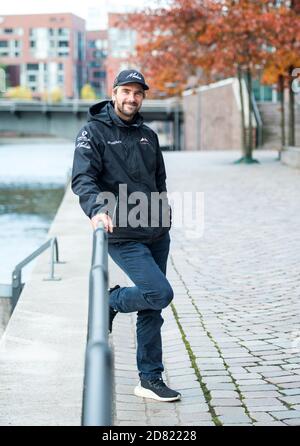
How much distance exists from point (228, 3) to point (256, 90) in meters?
22.3

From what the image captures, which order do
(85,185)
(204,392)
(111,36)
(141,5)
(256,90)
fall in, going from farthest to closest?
(111,36)
(256,90)
(141,5)
(204,392)
(85,185)

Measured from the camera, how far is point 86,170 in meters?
4.72

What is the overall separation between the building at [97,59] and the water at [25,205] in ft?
344

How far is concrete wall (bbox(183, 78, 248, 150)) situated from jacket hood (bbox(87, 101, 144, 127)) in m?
37.4

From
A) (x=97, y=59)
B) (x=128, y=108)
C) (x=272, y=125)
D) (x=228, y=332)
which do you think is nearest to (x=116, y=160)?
(x=128, y=108)

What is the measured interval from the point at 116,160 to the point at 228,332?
7.63 feet

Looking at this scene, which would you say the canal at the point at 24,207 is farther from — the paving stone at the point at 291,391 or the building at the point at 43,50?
the building at the point at 43,50

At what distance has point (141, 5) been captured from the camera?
3016cm

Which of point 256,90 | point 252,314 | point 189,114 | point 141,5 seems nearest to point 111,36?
point 189,114

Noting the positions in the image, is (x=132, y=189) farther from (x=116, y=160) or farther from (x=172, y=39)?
(x=172, y=39)

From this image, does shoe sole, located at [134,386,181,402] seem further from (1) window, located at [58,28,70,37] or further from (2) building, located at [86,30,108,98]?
(2) building, located at [86,30,108,98]

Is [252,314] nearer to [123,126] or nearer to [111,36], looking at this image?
[123,126]

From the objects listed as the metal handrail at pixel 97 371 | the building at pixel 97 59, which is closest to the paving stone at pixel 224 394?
Result: the metal handrail at pixel 97 371

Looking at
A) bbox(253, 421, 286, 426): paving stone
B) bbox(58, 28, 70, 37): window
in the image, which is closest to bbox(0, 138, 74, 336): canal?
bbox(253, 421, 286, 426): paving stone
